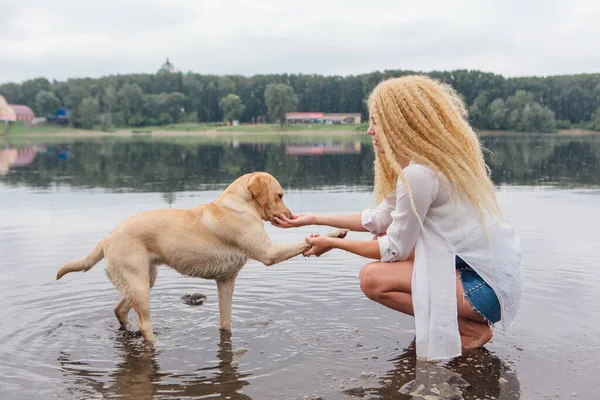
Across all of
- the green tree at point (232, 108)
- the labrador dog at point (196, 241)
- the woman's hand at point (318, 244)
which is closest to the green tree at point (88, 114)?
the green tree at point (232, 108)

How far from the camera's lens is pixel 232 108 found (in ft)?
429

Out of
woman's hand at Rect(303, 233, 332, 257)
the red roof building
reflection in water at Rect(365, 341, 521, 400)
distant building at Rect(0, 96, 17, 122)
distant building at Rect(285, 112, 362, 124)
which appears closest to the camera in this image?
reflection in water at Rect(365, 341, 521, 400)

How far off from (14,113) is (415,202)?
5243 inches

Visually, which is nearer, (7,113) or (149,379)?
(149,379)

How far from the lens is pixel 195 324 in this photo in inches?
272

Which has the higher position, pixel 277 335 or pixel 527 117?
pixel 527 117

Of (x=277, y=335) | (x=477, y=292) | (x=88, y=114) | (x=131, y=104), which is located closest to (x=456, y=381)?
(x=477, y=292)

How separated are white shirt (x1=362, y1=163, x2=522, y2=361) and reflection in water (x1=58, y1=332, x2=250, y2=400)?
1.53 m

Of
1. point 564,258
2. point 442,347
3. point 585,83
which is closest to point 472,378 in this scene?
point 442,347

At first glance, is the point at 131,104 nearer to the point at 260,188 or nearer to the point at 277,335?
the point at 260,188

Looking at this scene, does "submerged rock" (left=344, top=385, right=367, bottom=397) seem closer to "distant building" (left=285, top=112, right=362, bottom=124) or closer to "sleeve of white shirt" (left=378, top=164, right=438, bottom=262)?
"sleeve of white shirt" (left=378, top=164, right=438, bottom=262)

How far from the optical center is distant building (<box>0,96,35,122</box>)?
12238 cm

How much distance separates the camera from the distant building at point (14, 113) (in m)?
122

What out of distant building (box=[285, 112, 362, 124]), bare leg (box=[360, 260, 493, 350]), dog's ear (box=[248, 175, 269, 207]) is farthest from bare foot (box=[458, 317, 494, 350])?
distant building (box=[285, 112, 362, 124])
